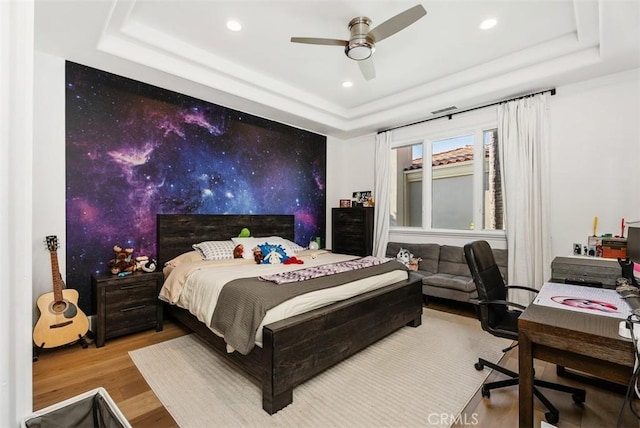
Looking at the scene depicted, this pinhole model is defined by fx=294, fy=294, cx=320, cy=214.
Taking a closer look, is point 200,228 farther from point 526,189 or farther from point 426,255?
point 526,189

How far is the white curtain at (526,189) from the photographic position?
3.54 m

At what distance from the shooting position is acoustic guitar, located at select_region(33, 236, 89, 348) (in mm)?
2551

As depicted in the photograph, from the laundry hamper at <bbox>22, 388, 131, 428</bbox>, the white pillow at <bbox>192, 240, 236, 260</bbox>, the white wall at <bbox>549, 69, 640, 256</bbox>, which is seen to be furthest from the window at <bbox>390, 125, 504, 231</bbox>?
the laundry hamper at <bbox>22, 388, 131, 428</bbox>

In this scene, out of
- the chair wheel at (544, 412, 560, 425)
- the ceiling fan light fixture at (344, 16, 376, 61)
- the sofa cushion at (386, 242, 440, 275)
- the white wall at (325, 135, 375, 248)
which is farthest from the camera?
the white wall at (325, 135, 375, 248)

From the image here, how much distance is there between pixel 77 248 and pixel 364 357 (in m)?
3.04

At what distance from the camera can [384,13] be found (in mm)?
2615

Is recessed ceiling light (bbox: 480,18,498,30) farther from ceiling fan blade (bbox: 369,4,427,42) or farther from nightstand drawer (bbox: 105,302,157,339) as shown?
nightstand drawer (bbox: 105,302,157,339)

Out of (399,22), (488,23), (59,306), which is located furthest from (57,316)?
(488,23)

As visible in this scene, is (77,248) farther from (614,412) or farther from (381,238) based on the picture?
(614,412)

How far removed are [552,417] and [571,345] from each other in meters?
0.87

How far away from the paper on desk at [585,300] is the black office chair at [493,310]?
8.2 inches

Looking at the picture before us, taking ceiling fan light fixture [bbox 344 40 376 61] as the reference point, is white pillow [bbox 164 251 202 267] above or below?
below

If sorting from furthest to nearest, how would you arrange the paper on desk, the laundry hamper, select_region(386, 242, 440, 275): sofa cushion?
select_region(386, 242, 440, 275): sofa cushion → the paper on desk → the laundry hamper

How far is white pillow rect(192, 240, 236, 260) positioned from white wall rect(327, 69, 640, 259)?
3.94 m
